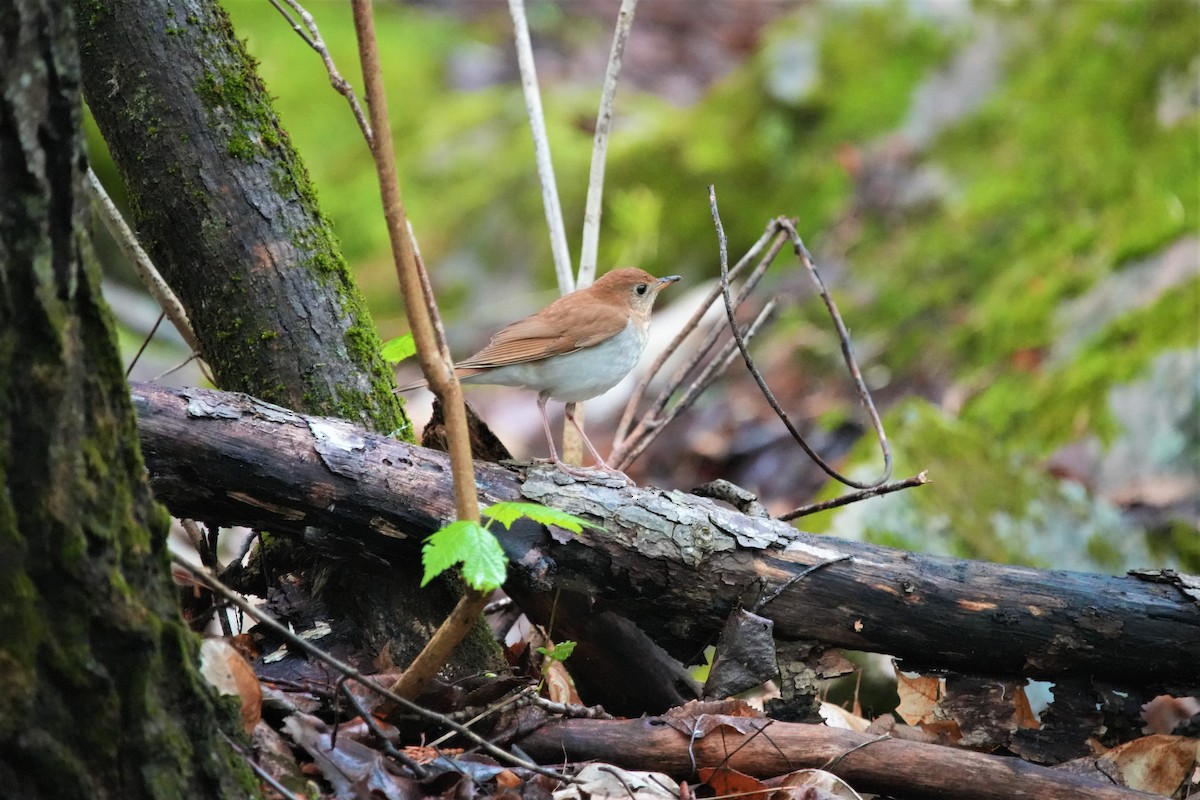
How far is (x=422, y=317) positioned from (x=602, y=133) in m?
2.10

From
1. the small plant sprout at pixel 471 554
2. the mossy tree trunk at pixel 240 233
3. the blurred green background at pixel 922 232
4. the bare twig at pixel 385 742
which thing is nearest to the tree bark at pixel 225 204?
the mossy tree trunk at pixel 240 233

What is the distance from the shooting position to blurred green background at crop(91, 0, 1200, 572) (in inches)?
209

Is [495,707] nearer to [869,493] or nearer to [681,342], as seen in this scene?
[869,493]

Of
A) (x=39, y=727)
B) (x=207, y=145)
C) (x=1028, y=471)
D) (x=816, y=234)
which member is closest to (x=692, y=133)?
(x=816, y=234)

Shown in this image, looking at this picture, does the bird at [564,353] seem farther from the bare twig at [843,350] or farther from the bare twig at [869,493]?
the bare twig at [869,493]

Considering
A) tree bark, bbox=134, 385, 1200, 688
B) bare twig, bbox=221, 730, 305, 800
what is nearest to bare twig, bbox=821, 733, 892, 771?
tree bark, bbox=134, 385, 1200, 688

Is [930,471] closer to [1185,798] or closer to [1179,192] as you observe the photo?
[1185,798]

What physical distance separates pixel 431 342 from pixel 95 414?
1.93 ft

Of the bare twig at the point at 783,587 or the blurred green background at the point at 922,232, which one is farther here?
the blurred green background at the point at 922,232

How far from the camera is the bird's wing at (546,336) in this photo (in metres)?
4.12

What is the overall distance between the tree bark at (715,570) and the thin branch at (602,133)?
143 centimetres

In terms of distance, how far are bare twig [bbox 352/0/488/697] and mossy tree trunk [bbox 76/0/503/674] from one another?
706 mm

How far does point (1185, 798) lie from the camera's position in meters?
2.83

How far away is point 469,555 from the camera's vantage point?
80.0 inches
